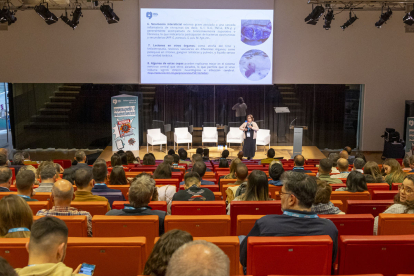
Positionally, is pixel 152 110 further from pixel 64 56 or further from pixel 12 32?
pixel 12 32

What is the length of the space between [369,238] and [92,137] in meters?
11.8

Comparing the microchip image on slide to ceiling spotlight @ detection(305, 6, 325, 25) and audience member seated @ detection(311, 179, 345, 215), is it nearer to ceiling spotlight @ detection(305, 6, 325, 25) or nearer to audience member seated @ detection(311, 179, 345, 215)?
ceiling spotlight @ detection(305, 6, 325, 25)

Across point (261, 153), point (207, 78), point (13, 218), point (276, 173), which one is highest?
point (207, 78)

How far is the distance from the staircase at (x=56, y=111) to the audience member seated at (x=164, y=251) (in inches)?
467

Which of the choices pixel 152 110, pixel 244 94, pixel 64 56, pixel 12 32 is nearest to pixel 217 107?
pixel 244 94

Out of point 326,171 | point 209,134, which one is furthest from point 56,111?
point 326,171

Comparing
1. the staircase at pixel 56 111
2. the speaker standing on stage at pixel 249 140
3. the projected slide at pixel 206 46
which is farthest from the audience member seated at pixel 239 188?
the staircase at pixel 56 111

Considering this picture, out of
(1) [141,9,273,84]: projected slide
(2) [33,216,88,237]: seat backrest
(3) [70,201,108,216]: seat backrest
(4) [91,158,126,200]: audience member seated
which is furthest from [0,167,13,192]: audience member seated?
(1) [141,9,273,84]: projected slide

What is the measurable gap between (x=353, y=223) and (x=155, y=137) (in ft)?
32.0

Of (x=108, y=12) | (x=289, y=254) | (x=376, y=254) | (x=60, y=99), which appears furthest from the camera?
(x=60, y=99)

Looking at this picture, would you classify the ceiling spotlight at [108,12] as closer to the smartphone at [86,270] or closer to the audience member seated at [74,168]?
the audience member seated at [74,168]

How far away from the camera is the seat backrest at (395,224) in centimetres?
322

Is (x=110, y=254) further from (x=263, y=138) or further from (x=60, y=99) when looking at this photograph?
(x=60, y=99)

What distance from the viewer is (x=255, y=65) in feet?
41.5
